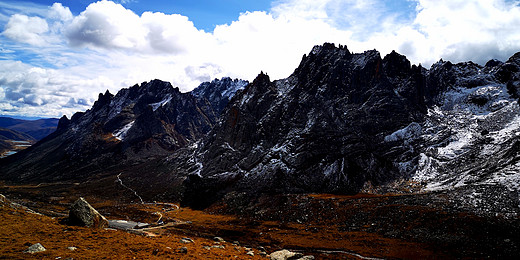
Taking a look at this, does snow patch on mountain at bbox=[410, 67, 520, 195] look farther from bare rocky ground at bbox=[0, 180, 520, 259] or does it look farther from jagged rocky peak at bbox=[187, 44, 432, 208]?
bare rocky ground at bbox=[0, 180, 520, 259]

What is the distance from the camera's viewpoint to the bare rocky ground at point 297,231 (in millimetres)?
28250

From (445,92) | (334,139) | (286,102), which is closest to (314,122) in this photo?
(334,139)

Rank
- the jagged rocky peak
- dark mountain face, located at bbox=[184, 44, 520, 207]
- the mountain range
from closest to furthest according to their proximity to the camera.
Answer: the mountain range, dark mountain face, located at bbox=[184, 44, 520, 207], the jagged rocky peak

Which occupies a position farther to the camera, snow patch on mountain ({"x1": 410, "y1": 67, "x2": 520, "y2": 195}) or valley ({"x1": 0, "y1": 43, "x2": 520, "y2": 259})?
snow patch on mountain ({"x1": 410, "y1": 67, "x2": 520, "y2": 195})

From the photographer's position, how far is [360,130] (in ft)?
413

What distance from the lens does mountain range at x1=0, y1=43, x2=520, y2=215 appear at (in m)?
98.6

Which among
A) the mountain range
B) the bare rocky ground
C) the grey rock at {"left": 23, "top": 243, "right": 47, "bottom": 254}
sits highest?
the mountain range

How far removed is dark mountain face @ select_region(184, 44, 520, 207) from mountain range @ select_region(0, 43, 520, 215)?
510 mm

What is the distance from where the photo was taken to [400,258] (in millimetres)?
49125

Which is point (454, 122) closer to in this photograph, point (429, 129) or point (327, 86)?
point (429, 129)

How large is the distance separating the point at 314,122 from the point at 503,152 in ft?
224

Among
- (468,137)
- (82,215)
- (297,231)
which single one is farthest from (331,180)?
(82,215)

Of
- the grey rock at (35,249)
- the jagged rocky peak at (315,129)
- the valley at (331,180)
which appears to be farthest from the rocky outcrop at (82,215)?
the jagged rocky peak at (315,129)

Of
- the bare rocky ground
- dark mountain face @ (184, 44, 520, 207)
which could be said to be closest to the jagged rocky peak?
dark mountain face @ (184, 44, 520, 207)
